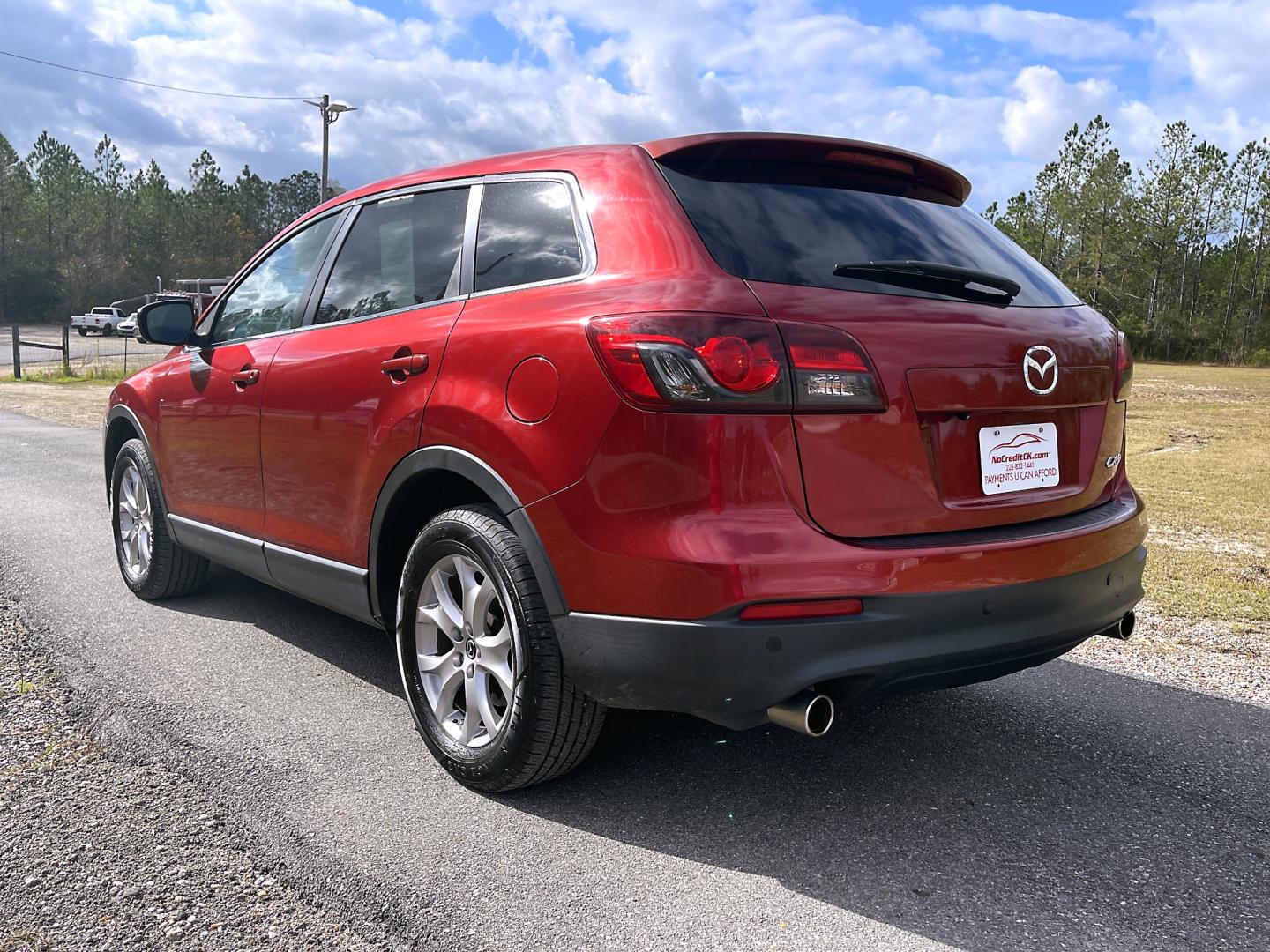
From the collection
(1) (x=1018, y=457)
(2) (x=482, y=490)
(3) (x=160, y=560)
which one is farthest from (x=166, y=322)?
(1) (x=1018, y=457)

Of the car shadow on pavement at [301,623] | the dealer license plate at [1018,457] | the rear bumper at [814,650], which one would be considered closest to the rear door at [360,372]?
the car shadow on pavement at [301,623]

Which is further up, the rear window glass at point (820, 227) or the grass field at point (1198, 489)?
the rear window glass at point (820, 227)

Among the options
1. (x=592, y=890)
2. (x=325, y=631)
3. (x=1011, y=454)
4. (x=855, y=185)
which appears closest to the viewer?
(x=592, y=890)

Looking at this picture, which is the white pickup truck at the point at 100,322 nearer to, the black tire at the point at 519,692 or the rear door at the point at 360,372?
the rear door at the point at 360,372

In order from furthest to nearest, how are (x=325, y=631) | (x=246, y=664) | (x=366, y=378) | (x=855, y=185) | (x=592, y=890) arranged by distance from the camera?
(x=325, y=631)
(x=246, y=664)
(x=366, y=378)
(x=855, y=185)
(x=592, y=890)

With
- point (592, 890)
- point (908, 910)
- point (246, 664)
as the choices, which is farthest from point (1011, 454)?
point (246, 664)

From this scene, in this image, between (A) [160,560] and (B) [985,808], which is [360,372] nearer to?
(A) [160,560]

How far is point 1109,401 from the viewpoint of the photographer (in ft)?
9.87

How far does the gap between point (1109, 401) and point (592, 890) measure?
6.42 ft

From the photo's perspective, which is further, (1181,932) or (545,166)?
(545,166)

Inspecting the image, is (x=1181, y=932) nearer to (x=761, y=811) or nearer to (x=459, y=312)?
(x=761, y=811)

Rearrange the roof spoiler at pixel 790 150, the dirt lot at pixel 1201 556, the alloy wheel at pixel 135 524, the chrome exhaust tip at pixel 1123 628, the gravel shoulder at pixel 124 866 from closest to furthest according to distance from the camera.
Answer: the gravel shoulder at pixel 124 866, the roof spoiler at pixel 790 150, the chrome exhaust tip at pixel 1123 628, the dirt lot at pixel 1201 556, the alloy wheel at pixel 135 524

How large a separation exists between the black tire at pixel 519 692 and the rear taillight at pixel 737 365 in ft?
1.95

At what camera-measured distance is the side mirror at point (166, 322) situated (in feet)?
14.7
